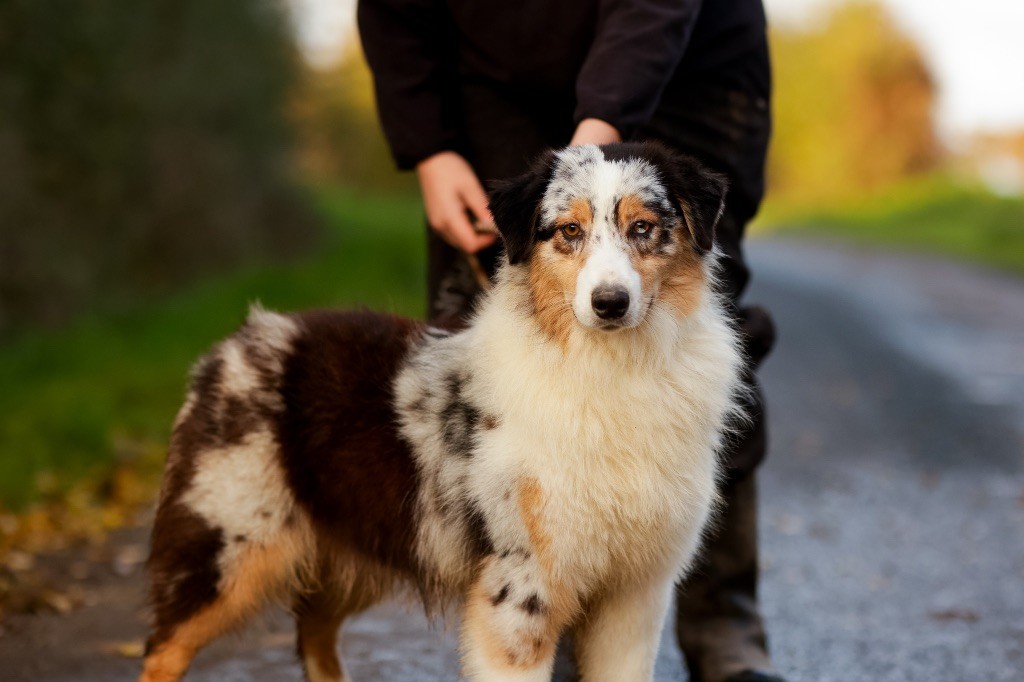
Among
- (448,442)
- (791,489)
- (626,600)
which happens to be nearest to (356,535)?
(448,442)

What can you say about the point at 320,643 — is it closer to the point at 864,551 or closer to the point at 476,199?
the point at 476,199

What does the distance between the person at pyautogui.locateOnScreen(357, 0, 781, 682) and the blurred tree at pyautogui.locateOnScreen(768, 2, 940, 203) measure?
39146mm

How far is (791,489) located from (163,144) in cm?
849

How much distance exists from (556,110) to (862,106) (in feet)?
135

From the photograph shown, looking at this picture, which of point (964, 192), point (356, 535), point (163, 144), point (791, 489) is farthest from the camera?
point (964, 192)

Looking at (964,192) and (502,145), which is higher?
(502,145)

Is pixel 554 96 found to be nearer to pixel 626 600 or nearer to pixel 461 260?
pixel 461 260

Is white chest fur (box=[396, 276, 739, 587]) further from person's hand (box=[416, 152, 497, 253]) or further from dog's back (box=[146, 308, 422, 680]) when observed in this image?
person's hand (box=[416, 152, 497, 253])

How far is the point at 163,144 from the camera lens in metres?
13.6

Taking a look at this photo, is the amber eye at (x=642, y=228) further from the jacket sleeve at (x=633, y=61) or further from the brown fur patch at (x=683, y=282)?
the jacket sleeve at (x=633, y=61)

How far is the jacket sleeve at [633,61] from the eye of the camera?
12.9 ft

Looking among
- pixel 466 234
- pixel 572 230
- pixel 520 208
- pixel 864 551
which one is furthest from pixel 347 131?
pixel 572 230

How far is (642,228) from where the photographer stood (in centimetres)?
351

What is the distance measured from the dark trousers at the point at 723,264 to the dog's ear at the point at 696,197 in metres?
0.60
